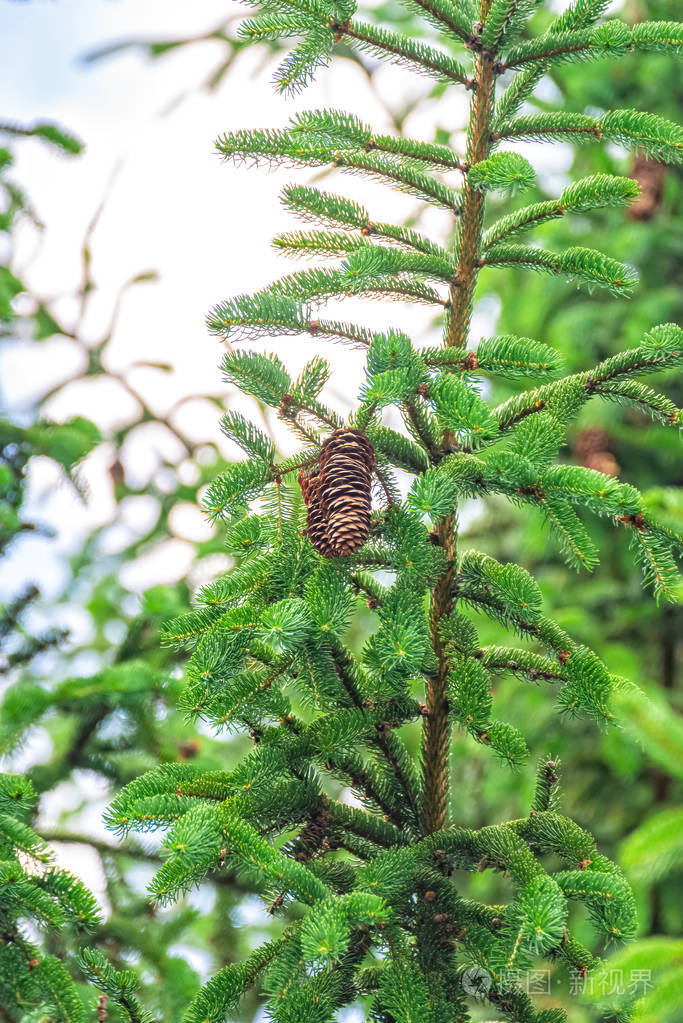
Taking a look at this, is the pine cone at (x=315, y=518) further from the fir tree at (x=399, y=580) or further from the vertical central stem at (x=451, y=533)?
the vertical central stem at (x=451, y=533)

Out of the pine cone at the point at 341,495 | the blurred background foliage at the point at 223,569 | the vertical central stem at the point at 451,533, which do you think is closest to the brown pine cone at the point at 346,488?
the pine cone at the point at 341,495

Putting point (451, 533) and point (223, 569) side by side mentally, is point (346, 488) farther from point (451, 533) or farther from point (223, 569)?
point (223, 569)

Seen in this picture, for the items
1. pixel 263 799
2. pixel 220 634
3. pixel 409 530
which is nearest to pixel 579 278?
pixel 409 530

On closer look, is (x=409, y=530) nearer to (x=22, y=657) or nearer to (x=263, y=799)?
(x=263, y=799)

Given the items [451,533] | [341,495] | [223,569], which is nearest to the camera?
[341,495]

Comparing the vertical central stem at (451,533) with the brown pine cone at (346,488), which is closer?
the brown pine cone at (346,488)

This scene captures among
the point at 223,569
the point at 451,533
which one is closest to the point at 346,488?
the point at 451,533

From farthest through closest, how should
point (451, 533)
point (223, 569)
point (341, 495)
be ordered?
point (223, 569) → point (451, 533) → point (341, 495)
